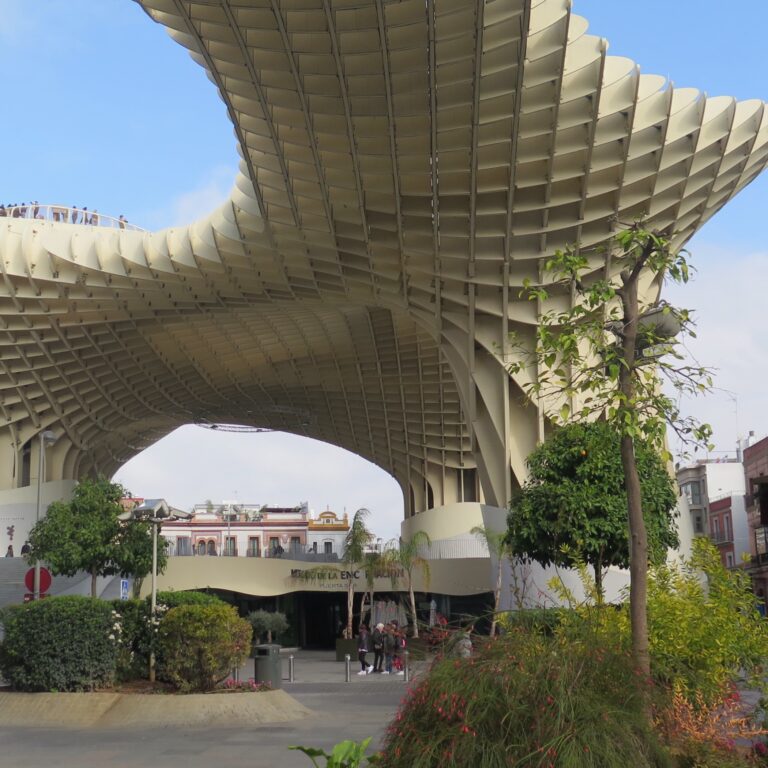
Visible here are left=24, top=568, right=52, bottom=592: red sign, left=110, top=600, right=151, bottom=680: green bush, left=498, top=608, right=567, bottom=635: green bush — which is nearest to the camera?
left=498, top=608, right=567, bottom=635: green bush

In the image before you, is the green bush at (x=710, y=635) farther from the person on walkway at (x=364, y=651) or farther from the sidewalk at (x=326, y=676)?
the person on walkway at (x=364, y=651)

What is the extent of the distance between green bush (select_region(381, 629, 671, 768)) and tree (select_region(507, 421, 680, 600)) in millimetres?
16954

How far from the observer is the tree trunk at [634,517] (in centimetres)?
978

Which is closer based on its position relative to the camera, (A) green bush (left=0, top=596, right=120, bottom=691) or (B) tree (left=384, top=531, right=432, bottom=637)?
(A) green bush (left=0, top=596, right=120, bottom=691)

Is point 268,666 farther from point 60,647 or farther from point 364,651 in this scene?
point 364,651

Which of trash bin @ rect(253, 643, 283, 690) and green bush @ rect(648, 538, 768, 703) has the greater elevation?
green bush @ rect(648, 538, 768, 703)

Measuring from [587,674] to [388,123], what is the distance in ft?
71.8

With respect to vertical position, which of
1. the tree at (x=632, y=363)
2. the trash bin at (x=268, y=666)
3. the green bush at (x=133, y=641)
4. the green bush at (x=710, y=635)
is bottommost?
the trash bin at (x=268, y=666)

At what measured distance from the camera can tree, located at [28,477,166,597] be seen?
42.9 meters

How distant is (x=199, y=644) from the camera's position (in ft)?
63.9

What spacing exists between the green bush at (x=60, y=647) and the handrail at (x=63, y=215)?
1246 inches

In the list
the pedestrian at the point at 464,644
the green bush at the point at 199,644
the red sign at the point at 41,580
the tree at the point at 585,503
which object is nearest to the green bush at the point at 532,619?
the pedestrian at the point at 464,644

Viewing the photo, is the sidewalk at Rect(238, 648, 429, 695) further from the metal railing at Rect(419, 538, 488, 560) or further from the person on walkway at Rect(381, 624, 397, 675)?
the metal railing at Rect(419, 538, 488, 560)

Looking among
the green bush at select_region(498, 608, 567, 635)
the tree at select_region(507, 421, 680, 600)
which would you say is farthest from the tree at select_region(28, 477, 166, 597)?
the green bush at select_region(498, 608, 567, 635)
